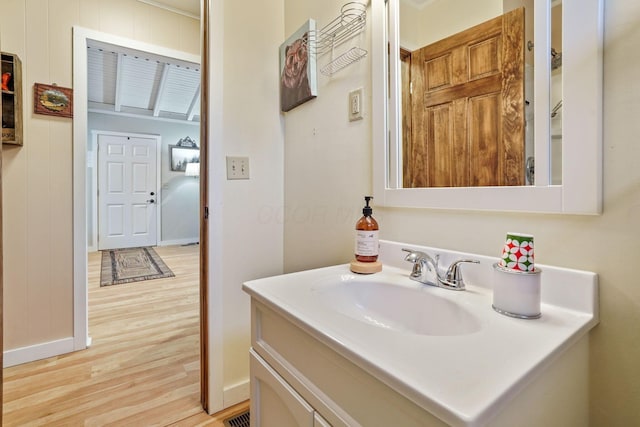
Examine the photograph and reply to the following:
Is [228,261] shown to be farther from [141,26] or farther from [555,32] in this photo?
[141,26]

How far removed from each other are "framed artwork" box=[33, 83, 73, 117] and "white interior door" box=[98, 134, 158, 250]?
3676 mm

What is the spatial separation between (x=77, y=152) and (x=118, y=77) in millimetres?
2694

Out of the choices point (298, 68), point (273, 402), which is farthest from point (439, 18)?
point (273, 402)

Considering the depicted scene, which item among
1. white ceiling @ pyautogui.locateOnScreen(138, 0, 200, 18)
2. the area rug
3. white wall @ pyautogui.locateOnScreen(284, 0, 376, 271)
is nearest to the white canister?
white wall @ pyautogui.locateOnScreen(284, 0, 376, 271)

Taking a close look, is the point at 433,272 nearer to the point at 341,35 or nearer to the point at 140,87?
the point at 341,35

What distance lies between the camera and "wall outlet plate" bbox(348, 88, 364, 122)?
1140mm

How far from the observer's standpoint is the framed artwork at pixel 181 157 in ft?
18.6

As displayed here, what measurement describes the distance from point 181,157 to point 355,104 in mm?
5470

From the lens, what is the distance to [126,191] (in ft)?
17.1

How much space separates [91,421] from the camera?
1333 mm

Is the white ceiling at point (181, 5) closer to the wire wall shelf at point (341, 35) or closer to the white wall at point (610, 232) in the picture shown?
the wire wall shelf at point (341, 35)

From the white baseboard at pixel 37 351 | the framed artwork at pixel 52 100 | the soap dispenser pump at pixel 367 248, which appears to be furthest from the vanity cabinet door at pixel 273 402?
the framed artwork at pixel 52 100

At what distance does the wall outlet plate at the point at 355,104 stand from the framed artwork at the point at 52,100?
1.93 meters

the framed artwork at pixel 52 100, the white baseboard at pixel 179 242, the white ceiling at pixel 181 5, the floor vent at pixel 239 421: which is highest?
the white ceiling at pixel 181 5
